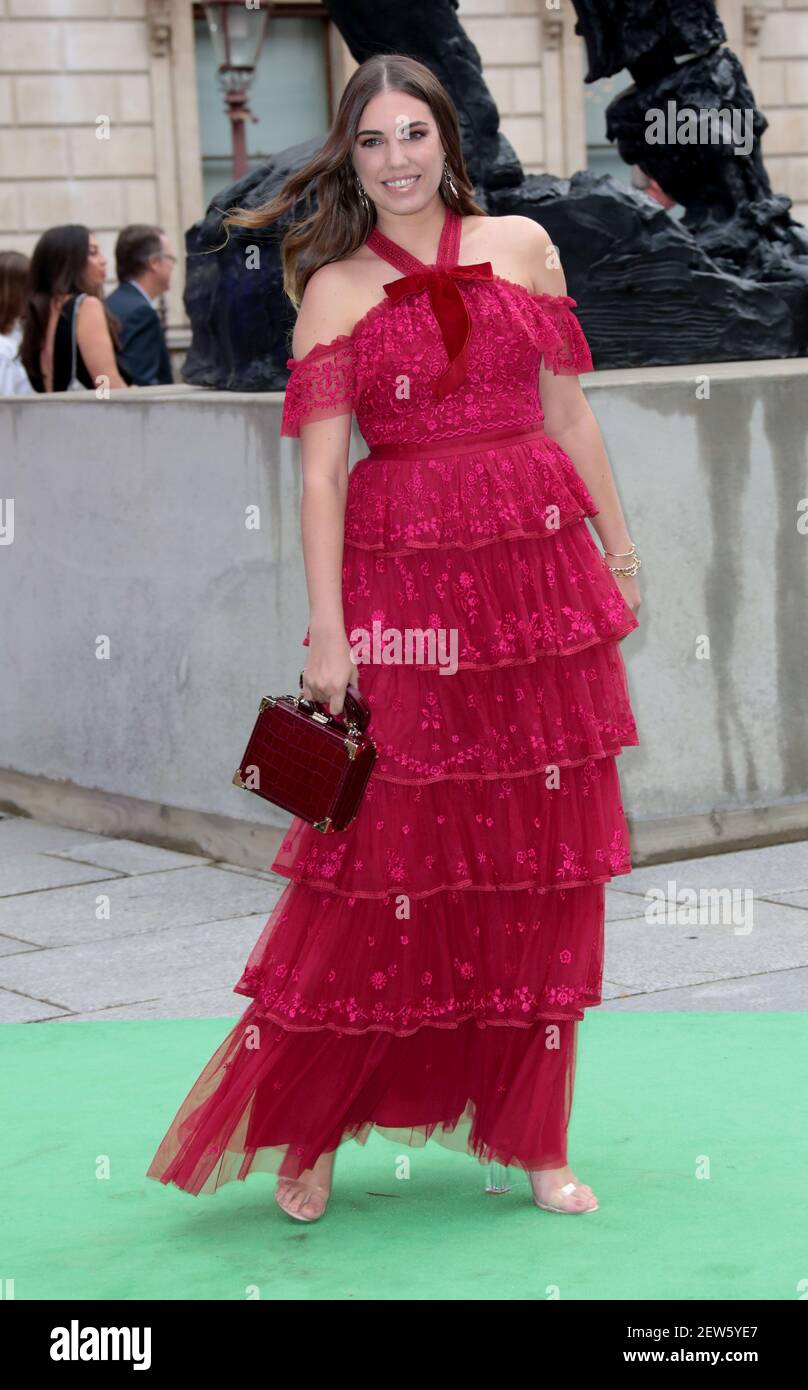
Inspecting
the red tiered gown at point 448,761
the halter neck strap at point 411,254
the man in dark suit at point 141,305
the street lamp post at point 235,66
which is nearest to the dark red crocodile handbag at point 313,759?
the red tiered gown at point 448,761

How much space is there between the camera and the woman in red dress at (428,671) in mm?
3543

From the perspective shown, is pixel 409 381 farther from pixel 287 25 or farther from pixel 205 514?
pixel 287 25

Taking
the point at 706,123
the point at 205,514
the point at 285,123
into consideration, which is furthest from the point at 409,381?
the point at 285,123

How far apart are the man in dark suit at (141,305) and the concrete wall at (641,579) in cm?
217

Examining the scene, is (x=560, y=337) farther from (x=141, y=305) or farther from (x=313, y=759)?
(x=141, y=305)

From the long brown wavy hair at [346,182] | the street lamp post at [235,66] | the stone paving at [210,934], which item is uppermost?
the street lamp post at [235,66]

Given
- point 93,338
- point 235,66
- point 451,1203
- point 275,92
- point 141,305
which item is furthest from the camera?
point 275,92

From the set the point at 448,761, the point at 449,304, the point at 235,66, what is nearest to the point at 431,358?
the point at 449,304

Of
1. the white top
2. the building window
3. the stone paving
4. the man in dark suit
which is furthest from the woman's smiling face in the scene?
the building window

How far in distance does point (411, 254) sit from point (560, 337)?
0.29 meters

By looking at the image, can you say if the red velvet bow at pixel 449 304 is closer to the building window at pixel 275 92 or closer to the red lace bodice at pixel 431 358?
the red lace bodice at pixel 431 358

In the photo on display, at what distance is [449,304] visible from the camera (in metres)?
3.50
